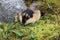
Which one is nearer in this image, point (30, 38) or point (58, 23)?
point (30, 38)

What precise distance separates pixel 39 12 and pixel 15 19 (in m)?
0.66

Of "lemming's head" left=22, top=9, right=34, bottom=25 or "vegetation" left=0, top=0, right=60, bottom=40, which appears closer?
"vegetation" left=0, top=0, right=60, bottom=40

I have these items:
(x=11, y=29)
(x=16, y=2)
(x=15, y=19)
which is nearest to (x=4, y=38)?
(x=11, y=29)

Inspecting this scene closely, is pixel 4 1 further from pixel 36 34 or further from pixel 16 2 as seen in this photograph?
pixel 36 34

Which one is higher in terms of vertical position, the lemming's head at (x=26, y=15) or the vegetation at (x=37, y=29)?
the lemming's head at (x=26, y=15)

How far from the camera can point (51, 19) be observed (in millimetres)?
7230

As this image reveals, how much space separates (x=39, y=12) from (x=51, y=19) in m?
0.41

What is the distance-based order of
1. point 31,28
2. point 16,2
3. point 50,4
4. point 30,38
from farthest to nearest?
point 50,4 < point 16,2 < point 31,28 < point 30,38

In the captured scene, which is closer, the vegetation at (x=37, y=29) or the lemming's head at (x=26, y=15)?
the vegetation at (x=37, y=29)

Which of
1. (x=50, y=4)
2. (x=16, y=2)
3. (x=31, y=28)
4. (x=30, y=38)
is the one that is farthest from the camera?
(x=50, y=4)

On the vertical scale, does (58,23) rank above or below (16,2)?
below

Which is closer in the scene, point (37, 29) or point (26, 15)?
point (26, 15)

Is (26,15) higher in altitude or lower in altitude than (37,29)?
higher

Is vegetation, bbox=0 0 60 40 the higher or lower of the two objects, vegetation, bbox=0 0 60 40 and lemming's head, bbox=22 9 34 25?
the lower
